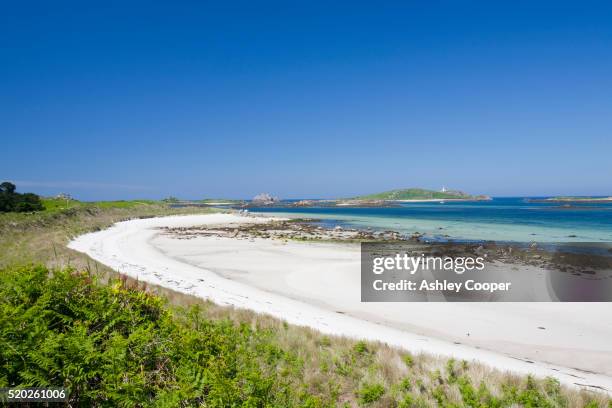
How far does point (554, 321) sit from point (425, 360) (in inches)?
302

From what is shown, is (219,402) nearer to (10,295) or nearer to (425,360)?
(10,295)

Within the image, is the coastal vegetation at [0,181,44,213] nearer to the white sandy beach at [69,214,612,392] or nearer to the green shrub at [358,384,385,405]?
the white sandy beach at [69,214,612,392]

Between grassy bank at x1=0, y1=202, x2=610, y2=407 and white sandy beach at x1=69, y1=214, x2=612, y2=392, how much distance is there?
6.93 feet

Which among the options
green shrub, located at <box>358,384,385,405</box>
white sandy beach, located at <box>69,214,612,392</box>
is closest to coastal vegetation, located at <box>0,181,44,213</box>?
white sandy beach, located at <box>69,214,612,392</box>

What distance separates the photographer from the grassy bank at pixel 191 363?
10.8 ft

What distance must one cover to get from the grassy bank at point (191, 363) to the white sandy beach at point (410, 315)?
211 cm

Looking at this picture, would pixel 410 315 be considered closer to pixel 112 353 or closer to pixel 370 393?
pixel 370 393

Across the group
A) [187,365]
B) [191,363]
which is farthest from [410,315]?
[187,365]

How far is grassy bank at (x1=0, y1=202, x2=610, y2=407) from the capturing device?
329 centimetres

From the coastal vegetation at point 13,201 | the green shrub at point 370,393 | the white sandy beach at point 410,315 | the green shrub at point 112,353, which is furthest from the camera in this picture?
the coastal vegetation at point 13,201

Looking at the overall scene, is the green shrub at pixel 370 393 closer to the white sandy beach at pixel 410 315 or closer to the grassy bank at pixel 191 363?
the grassy bank at pixel 191 363

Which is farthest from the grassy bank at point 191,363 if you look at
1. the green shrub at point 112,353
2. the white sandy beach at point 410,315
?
the white sandy beach at point 410,315

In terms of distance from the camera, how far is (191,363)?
4.05m

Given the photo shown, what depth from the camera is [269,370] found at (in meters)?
5.45
